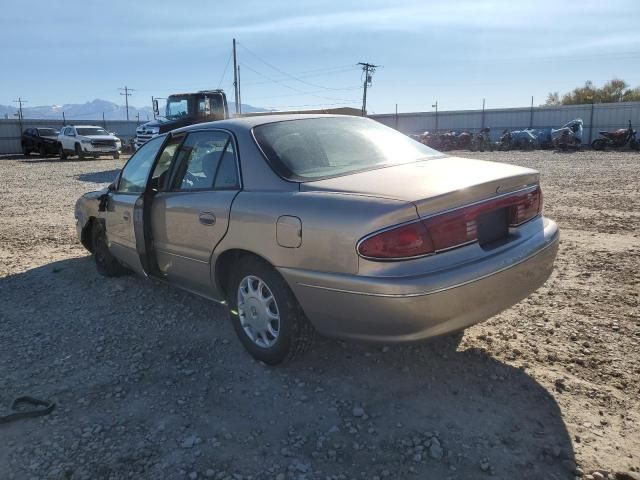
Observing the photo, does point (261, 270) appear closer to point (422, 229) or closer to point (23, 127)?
point (422, 229)

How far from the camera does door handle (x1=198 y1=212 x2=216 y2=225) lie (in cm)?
356

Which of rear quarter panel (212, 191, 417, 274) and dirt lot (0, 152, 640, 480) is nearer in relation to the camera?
dirt lot (0, 152, 640, 480)

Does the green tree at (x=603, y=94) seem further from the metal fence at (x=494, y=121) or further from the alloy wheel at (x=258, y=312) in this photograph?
the alloy wheel at (x=258, y=312)

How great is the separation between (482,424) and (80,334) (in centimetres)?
311

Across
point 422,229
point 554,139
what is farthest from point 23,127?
point 422,229

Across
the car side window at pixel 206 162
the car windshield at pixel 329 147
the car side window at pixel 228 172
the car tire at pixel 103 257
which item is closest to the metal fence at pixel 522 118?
the car windshield at pixel 329 147

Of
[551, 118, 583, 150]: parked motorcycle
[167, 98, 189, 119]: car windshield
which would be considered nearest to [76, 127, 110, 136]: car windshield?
[167, 98, 189, 119]: car windshield

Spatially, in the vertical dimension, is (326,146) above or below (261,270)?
above

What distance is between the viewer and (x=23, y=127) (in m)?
37.8

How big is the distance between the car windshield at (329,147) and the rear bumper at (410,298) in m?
0.74

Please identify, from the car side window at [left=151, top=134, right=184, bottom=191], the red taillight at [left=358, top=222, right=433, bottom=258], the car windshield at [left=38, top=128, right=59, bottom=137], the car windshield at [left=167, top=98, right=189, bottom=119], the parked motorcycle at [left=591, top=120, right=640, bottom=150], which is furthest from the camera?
the car windshield at [left=38, top=128, right=59, bottom=137]

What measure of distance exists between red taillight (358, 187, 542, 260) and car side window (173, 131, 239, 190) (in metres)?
1.25

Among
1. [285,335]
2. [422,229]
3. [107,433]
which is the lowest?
[107,433]

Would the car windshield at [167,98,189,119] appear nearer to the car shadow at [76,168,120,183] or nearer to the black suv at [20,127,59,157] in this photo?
the car shadow at [76,168,120,183]
